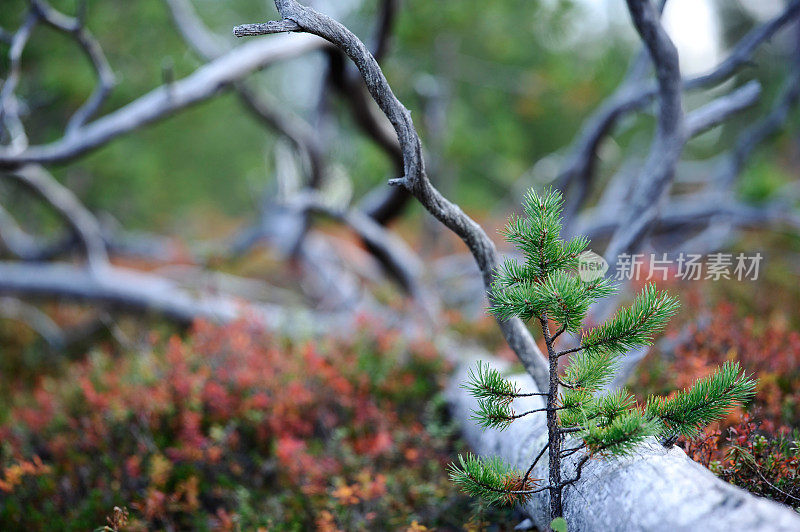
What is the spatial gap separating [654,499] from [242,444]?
284cm

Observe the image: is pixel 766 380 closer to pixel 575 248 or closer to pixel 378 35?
pixel 575 248

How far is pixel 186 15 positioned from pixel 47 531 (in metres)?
6.21

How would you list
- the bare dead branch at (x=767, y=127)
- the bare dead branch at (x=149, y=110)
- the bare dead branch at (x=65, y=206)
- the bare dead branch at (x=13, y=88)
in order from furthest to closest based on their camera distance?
the bare dead branch at (x=767, y=127)
the bare dead branch at (x=65, y=206)
the bare dead branch at (x=149, y=110)
the bare dead branch at (x=13, y=88)

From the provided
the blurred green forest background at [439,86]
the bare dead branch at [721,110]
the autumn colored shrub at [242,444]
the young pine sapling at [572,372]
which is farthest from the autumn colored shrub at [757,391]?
the blurred green forest background at [439,86]

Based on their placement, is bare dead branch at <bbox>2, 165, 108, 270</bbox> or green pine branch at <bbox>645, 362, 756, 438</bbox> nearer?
green pine branch at <bbox>645, 362, 756, 438</bbox>

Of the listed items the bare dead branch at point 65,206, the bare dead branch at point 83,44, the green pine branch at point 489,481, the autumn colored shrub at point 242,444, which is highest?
the bare dead branch at point 65,206

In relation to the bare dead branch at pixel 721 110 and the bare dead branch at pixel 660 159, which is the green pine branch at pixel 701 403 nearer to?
the bare dead branch at pixel 660 159

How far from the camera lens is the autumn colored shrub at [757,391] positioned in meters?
2.28

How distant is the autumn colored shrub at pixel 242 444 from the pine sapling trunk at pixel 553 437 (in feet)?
2.92

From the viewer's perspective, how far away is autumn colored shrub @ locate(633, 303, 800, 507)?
7.47 ft

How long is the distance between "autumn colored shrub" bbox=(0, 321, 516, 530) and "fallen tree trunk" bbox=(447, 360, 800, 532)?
94cm

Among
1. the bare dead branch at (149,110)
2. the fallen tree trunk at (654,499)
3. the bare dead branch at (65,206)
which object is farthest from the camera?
the bare dead branch at (65,206)
